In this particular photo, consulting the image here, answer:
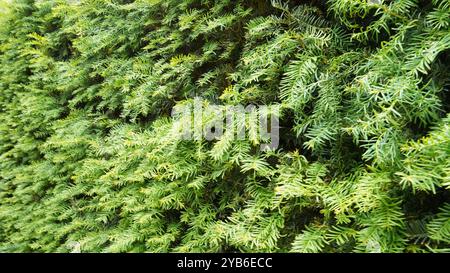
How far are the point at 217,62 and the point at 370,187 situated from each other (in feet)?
3.55

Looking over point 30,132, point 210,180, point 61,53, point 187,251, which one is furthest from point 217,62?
point 30,132

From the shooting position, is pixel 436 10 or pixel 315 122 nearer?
pixel 436 10

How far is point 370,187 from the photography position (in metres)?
1.03

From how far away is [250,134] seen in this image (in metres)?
1.33

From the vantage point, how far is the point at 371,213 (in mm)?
1039

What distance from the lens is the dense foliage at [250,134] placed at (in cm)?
101

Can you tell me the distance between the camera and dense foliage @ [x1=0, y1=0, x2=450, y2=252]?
101cm
